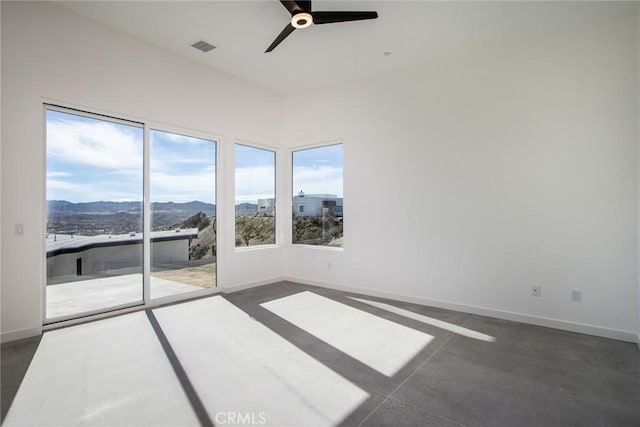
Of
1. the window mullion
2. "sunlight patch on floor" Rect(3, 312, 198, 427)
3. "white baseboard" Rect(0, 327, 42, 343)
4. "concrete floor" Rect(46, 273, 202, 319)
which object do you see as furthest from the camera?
the window mullion

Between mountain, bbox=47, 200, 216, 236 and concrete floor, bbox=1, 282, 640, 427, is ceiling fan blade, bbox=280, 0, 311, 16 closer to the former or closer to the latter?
mountain, bbox=47, 200, 216, 236

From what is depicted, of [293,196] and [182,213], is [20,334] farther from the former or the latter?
[293,196]

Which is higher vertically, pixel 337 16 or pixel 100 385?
pixel 337 16

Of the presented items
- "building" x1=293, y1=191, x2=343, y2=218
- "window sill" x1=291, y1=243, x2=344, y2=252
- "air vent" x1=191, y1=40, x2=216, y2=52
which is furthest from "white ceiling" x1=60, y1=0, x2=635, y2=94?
"window sill" x1=291, y1=243, x2=344, y2=252

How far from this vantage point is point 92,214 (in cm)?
383

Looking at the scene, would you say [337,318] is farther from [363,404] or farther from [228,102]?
[228,102]

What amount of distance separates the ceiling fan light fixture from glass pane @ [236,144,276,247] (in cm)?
265

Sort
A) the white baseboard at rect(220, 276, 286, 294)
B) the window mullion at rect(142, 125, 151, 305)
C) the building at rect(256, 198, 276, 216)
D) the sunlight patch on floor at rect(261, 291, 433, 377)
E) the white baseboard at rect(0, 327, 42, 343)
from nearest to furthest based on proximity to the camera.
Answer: the sunlight patch on floor at rect(261, 291, 433, 377) < the white baseboard at rect(0, 327, 42, 343) < the window mullion at rect(142, 125, 151, 305) < the white baseboard at rect(220, 276, 286, 294) < the building at rect(256, 198, 276, 216)

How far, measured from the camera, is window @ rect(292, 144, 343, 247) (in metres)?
5.43

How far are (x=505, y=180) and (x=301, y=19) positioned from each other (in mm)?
2899

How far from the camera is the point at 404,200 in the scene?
462 centimetres

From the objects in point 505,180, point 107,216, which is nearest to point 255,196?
point 107,216

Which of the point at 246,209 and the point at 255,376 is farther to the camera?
the point at 246,209

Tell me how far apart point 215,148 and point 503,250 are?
4260 millimetres
